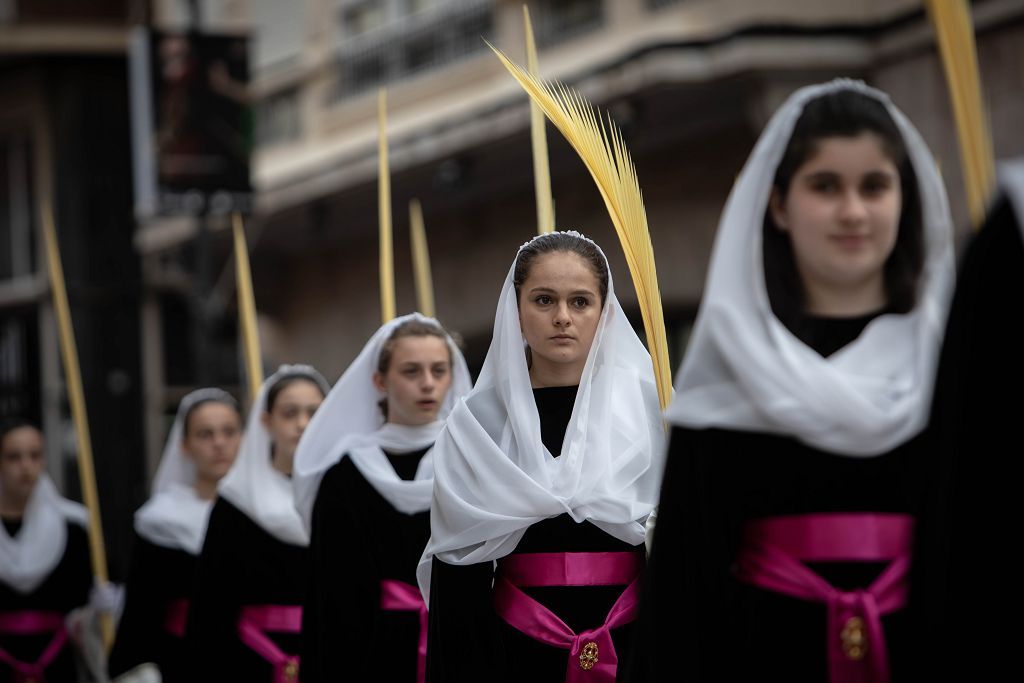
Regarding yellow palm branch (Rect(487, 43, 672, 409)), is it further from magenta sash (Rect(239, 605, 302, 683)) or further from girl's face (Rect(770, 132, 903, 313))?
magenta sash (Rect(239, 605, 302, 683))

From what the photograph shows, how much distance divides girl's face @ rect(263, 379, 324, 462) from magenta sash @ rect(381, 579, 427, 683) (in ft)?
4.09

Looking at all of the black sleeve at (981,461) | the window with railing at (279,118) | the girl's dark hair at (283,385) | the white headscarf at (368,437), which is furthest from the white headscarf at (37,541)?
the window with railing at (279,118)

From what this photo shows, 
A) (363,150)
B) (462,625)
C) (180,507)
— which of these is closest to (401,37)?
(363,150)

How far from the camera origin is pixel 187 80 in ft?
42.7

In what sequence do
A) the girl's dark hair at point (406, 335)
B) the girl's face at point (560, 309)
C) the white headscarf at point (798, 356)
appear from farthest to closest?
the girl's dark hair at point (406, 335)
the girl's face at point (560, 309)
the white headscarf at point (798, 356)

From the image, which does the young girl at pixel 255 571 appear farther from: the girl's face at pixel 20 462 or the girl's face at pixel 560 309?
the girl's face at pixel 20 462

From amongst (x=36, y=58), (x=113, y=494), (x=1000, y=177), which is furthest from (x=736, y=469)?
(x=36, y=58)

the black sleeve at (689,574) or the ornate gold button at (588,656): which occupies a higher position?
the black sleeve at (689,574)

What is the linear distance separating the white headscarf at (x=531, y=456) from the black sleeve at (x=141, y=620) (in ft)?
10.5

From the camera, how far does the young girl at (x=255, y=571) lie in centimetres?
631

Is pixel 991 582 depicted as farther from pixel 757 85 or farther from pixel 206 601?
pixel 757 85

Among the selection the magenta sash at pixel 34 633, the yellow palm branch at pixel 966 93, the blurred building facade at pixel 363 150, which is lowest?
the magenta sash at pixel 34 633

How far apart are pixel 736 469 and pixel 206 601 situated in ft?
12.4

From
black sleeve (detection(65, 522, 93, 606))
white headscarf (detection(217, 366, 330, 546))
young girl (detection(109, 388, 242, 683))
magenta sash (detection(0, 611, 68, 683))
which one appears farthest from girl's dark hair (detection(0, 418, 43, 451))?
white headscarf (detection(217, 366, 330, 546))
